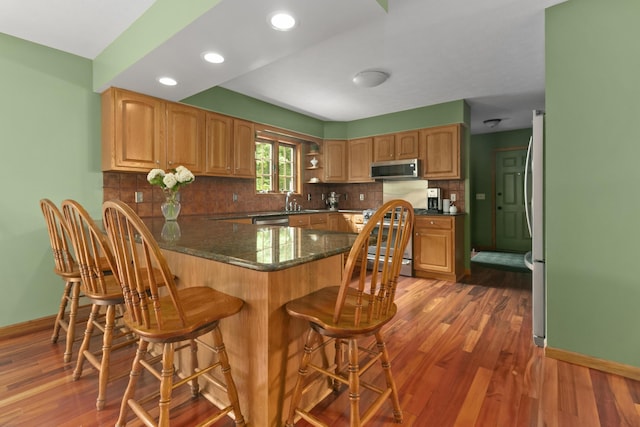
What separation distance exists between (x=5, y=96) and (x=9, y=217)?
982mm

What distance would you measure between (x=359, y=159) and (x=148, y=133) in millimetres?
3185

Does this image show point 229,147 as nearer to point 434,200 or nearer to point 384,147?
point 384,147

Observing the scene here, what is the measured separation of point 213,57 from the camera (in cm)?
226

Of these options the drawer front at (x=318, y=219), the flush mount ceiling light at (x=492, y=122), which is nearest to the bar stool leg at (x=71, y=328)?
the drawer front at (x=318, y=219)

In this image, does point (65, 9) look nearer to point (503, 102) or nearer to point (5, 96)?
point (5, 96)

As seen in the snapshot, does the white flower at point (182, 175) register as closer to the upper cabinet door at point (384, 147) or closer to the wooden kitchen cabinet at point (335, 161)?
the wooden kitchen cabinet at point (335, 161)

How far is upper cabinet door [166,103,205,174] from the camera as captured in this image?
3.25 meters

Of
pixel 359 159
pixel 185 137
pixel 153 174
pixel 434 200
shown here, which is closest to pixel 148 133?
pixel 185 137

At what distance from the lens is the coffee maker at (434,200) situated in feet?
14.9

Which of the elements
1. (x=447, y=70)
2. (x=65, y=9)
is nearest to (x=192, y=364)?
(x=65, y=9)

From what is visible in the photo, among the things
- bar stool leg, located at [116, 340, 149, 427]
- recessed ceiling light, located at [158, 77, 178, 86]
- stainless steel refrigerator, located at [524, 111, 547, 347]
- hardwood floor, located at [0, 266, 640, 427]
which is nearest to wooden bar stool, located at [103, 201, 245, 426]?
bar stool leg, located at [116, 340, 149, 427]

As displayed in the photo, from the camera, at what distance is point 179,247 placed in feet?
4.90

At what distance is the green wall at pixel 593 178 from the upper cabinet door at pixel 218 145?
3206 millimetres

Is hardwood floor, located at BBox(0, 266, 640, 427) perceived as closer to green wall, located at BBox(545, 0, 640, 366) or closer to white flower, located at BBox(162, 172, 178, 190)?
green wall, located at BBox(545, 0, 640, 366)
